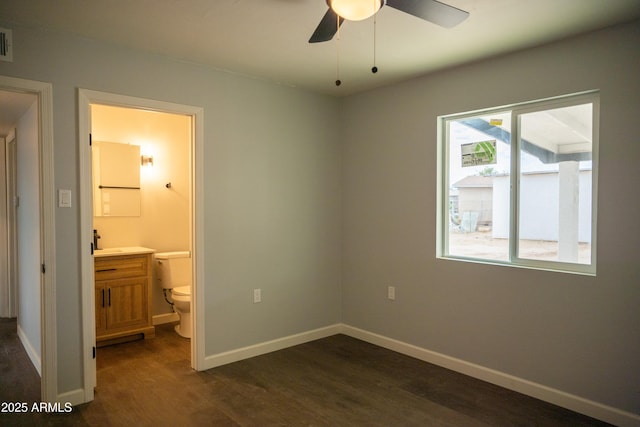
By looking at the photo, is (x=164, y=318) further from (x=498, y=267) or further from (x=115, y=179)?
(x=498, y=267)

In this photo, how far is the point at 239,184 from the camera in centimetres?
354

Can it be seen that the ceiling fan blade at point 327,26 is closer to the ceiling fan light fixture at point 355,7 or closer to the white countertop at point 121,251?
the ceiling fan light fixture at point 355,7

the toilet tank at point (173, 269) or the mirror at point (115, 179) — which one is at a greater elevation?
the mirror at point (115, 179)

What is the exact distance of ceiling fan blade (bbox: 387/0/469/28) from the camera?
1.78m

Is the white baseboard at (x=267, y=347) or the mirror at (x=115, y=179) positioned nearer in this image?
the white baseboard at (x=267, y=347)

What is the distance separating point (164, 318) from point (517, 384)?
144 inches

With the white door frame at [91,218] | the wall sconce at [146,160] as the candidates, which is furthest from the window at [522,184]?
the wall sconce at [146,160]

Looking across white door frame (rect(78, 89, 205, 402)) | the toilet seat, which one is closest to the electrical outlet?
white door frame (rect(78, 89, 205, 402))

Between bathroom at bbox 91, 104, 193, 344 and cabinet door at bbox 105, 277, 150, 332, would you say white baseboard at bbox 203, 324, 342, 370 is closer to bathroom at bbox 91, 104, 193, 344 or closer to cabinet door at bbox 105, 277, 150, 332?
cabinet door at bbox 105, 277, 150, 332

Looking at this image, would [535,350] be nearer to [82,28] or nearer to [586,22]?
[586,22]

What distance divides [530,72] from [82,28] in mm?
3011

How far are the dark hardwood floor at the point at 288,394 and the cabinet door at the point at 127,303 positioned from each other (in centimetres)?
32

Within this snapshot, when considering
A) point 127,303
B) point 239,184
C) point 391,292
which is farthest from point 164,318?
point 391,292

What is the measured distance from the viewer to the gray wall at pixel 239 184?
2.69 meters
